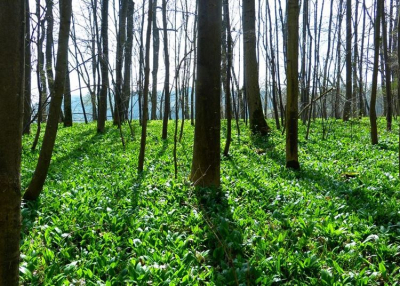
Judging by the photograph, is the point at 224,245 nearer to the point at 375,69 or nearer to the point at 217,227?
the point at 217,227

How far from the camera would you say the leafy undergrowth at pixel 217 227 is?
2771 mm

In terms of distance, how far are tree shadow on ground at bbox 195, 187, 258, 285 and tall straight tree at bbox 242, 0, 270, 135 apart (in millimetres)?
6451

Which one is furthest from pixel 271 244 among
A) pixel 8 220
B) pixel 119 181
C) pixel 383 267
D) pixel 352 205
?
pixel 119 181

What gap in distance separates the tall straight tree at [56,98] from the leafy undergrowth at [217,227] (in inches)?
17.4

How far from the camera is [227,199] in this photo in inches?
186

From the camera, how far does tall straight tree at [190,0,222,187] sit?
5.00 m

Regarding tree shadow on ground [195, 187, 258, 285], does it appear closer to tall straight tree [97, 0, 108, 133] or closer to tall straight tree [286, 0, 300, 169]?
tall straight tree [286, 0, 300, 169]

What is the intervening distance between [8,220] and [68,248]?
6.15 feet

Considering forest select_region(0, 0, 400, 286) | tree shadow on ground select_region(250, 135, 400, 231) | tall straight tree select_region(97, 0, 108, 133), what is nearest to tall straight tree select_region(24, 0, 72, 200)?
forest select_region(0, 0, 400, 286)

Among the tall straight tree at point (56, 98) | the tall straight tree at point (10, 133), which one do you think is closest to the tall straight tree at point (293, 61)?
the tall straight tree at point (56, 98)

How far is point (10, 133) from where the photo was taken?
54.5 inches

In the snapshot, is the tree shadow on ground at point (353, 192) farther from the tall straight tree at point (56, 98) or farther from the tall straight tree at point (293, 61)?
the tall straight tree at point (56, 98)

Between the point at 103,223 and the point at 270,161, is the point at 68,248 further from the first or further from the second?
the point at 270,161

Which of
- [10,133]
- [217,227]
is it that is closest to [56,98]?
[217,227]
